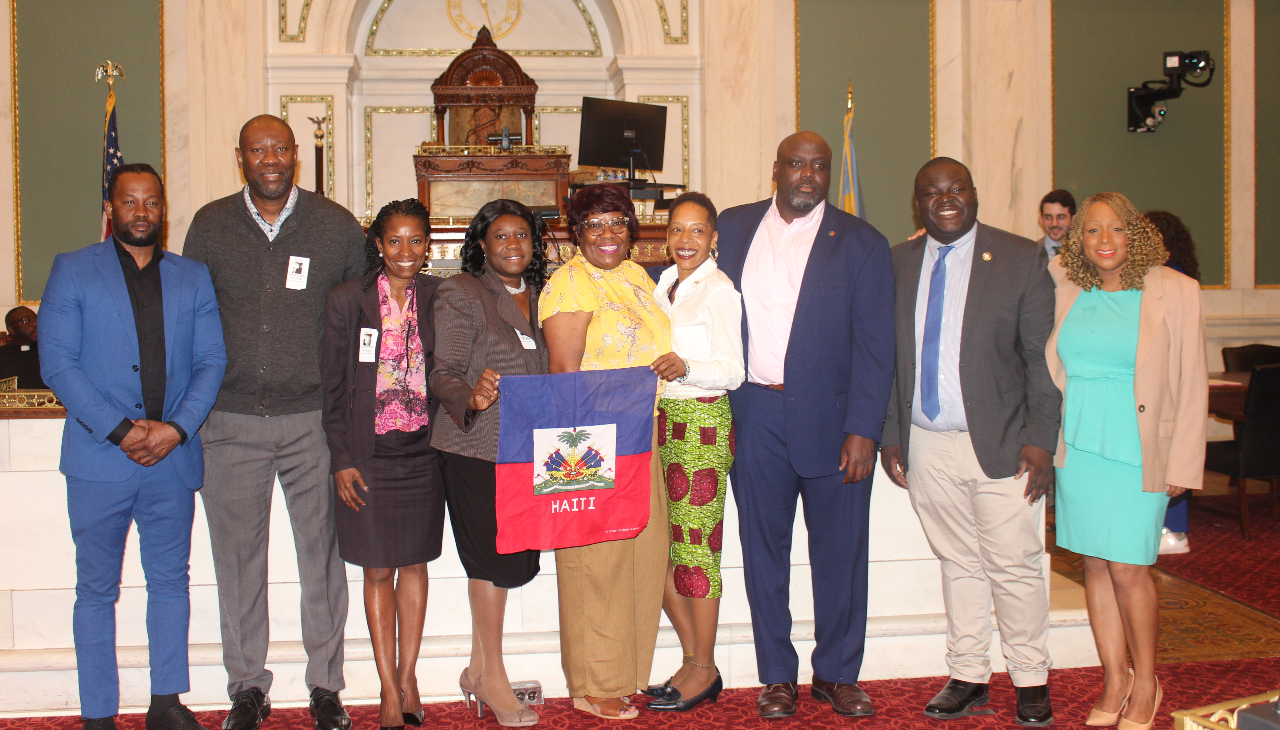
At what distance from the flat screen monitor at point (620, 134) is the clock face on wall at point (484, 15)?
343 cm

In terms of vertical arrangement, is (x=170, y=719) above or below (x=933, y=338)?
below

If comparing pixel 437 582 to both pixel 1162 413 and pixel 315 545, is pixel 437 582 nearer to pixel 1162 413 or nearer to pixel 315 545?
pixel 315 545

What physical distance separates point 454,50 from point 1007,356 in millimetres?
7182

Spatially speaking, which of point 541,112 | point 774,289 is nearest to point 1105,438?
point 774,289

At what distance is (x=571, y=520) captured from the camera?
10.2 feet

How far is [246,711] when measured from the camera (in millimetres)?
3225

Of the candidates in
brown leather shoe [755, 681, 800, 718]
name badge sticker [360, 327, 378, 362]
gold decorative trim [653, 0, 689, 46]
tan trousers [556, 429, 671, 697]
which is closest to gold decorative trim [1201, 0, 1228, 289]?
gold decorative trim [653, 0, 689, 46]

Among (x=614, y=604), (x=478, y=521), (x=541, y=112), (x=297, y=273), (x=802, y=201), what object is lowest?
(x=614, y=604)

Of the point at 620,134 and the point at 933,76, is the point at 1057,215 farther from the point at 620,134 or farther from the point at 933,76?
the point at 933,76

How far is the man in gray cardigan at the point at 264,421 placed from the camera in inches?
126

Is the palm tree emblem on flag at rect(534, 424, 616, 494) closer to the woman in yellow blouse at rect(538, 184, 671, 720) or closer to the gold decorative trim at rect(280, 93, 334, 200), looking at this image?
the woman in yellow blouse at rect(538, 184, 671, 720)

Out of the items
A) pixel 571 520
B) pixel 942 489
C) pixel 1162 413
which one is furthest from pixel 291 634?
pixel 1162 413

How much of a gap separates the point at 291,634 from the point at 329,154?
5774mm

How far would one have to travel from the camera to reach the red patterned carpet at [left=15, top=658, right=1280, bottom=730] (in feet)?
10.8
